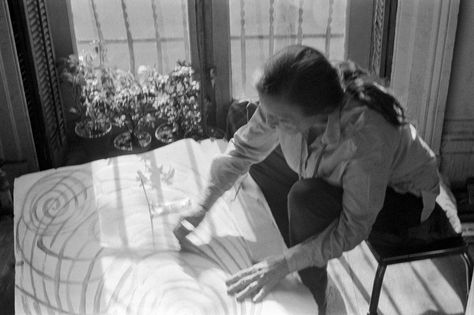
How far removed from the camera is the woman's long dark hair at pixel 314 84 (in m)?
1.34

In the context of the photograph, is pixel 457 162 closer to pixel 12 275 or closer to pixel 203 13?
pixel 203 13

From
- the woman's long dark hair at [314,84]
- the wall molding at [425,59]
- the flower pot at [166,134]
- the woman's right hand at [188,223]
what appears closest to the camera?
the woman's long dark hair at [314,84]

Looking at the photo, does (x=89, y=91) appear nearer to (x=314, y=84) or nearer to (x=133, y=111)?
(x=133, y=111)

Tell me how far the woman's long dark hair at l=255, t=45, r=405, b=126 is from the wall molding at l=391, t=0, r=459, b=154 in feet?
2.58

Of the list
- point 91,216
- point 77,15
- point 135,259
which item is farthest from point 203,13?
point 135,259

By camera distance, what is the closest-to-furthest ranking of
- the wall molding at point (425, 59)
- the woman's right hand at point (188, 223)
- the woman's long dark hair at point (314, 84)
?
the woman's long dark hair at point (314, 84), the woman's right hand at point (188, 223), the wall molding at point (425, 59)

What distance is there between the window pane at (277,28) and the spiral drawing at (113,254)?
704 millimetres

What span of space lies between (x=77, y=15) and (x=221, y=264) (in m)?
1.23

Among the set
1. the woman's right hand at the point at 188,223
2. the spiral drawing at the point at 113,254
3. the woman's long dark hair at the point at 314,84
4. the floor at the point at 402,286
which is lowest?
the floor at the point at 402,286

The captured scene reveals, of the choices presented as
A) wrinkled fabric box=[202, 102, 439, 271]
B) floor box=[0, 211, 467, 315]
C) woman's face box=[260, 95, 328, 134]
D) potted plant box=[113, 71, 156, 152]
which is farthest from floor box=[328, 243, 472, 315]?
potted plant box=[113, 71, 156, 152]

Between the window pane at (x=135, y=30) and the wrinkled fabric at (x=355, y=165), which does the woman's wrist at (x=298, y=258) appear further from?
the window pane at (x=135, y=30)

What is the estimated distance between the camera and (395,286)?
189 centimetres

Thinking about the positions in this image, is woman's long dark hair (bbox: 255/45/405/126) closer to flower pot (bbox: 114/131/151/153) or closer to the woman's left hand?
the woman's left hand

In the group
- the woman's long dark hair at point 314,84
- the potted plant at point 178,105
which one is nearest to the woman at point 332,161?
the woman's long dark hair at point 314,84
